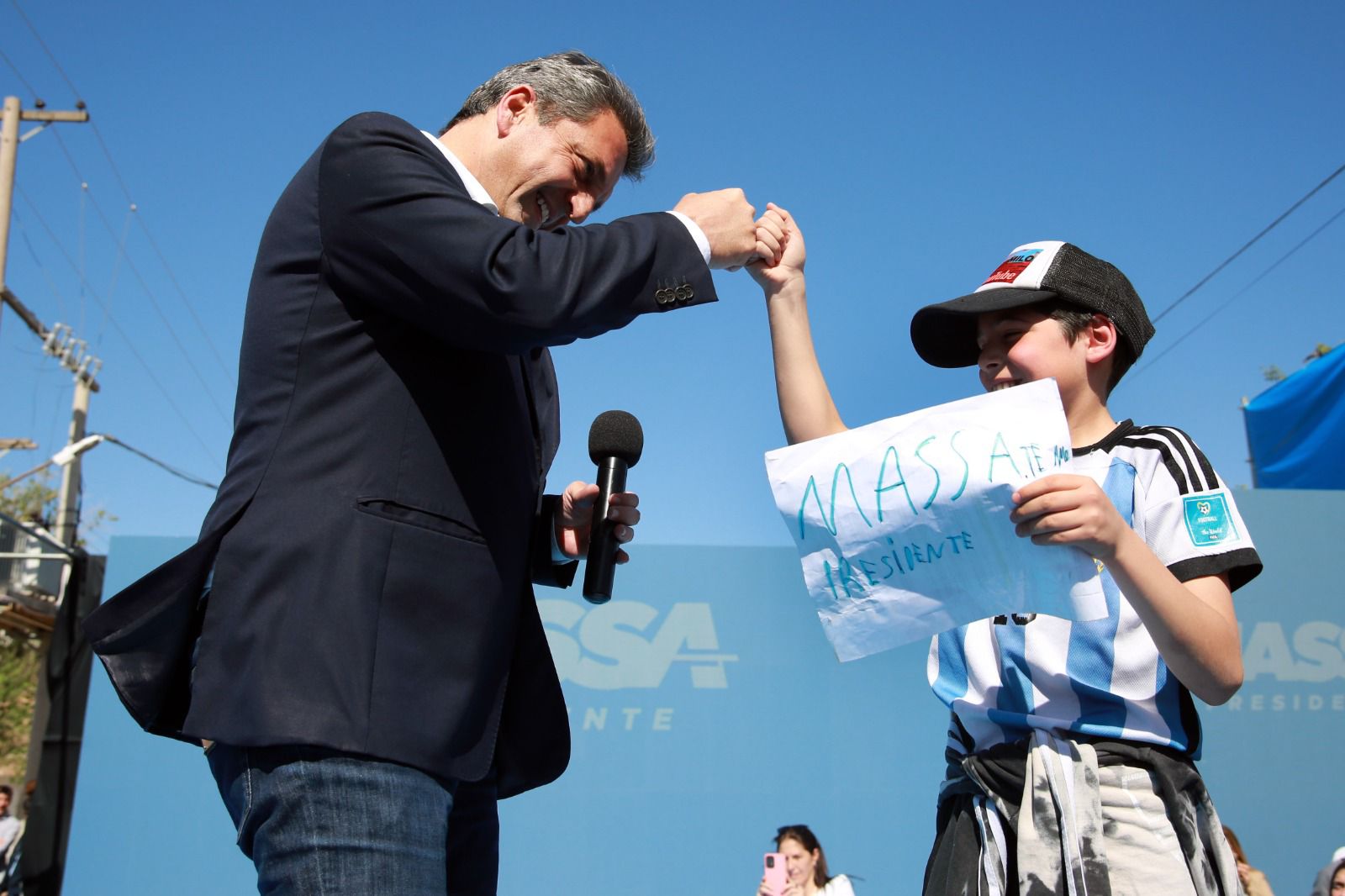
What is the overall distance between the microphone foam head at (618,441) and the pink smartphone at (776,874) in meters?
3.94

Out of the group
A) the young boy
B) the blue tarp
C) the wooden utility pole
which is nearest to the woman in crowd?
the young boy

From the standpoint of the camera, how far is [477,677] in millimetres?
1343

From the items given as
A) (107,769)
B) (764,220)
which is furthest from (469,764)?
(107,769)

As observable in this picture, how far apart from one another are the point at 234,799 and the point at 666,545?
5.60m

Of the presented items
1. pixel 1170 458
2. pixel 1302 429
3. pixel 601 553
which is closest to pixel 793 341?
pixel 601 553

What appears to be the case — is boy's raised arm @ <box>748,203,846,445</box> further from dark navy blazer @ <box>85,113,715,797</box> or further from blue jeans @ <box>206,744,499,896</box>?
blue jeans @ <box>206,744,499,896</box>

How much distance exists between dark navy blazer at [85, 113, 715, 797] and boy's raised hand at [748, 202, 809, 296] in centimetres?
34

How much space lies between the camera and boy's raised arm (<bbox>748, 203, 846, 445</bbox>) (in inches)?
69.5

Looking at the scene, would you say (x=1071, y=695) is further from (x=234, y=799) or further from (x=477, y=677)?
(x=234, y=799)

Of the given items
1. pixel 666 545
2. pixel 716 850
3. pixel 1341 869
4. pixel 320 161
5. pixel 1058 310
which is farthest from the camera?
pixel 666 545

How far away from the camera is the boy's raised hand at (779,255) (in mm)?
1767

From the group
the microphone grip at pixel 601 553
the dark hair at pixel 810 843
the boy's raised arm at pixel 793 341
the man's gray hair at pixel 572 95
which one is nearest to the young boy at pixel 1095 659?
the boy's raised arm at pixel 793 341

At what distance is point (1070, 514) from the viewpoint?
1.22 m

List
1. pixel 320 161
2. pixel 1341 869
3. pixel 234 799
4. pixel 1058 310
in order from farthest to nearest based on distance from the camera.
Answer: pixel 1341 869
pixel 1058 310
pixel 320 161
pixel 234 799
